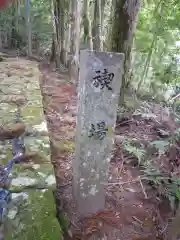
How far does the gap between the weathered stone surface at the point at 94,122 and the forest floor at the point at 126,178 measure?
0.75 feet

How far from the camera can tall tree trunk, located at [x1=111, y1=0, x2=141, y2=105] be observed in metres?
3.80

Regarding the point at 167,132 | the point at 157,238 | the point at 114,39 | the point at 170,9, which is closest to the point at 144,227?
the point at 157,238

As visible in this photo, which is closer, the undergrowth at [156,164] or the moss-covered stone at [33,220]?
the moss-covered stone at [33,220]

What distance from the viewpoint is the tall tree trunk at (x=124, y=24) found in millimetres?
3799

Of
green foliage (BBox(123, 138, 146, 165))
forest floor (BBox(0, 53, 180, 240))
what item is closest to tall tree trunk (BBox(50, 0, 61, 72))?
forest floor (BBox(0, 53, 180, 240))

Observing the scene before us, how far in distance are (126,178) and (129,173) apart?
0.38 feet

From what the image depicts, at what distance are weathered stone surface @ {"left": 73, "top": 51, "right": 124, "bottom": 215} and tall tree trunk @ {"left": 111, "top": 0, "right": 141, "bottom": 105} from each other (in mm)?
A: 1916

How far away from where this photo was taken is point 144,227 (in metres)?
2.69

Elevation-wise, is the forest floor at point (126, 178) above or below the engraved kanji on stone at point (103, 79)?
below

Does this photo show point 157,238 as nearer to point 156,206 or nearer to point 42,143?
point 156,206

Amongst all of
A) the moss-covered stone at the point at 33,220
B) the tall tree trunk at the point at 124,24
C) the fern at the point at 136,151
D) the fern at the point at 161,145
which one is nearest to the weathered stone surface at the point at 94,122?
the moss-covered stone at the point at 33,220

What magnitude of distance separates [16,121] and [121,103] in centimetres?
183

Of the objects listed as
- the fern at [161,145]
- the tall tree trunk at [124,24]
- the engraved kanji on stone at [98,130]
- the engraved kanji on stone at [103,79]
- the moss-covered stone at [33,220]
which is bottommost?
the fern at [161,145]

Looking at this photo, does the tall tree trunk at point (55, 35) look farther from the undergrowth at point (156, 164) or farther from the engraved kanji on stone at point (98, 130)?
the engraved kanji on stone at point (98, 130)
